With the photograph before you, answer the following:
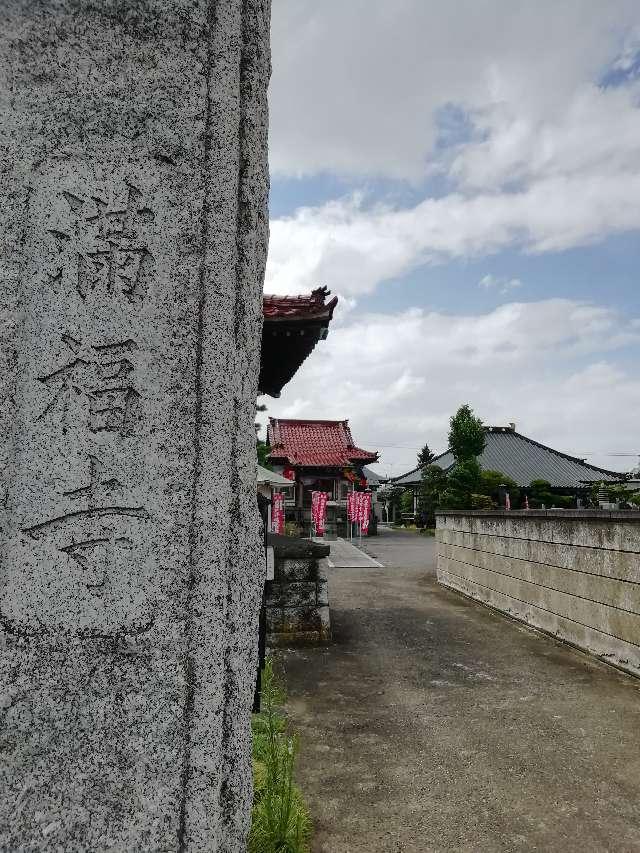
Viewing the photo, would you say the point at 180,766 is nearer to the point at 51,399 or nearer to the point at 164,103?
the point at 51,399

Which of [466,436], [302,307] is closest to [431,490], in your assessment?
[466,436]

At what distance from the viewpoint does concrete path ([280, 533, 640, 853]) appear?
274cm

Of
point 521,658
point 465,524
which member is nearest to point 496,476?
point 465,524

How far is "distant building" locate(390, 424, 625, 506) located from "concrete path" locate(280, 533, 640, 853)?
22.5 meters

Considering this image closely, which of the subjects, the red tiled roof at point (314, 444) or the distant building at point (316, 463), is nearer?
the distant building at point (316, 463)

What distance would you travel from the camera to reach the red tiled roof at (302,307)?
14.8ft

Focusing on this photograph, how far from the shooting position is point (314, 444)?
26109mm

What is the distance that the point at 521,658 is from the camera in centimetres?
570

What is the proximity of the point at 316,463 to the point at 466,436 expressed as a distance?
7.01 m

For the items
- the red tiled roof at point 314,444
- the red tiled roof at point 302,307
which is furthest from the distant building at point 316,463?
the red tiled roof at point 302,307

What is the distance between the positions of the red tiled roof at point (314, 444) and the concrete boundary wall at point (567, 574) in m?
15.5

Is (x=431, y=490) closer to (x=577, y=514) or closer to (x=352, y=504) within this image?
(x=352, y=504)

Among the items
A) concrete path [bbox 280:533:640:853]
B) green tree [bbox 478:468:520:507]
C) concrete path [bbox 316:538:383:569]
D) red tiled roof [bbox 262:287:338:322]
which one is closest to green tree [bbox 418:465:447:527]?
green tree [bbox 478:468:520:507]

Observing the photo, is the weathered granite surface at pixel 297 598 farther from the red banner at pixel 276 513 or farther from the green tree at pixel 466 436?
the green tree at pixel 466 436
